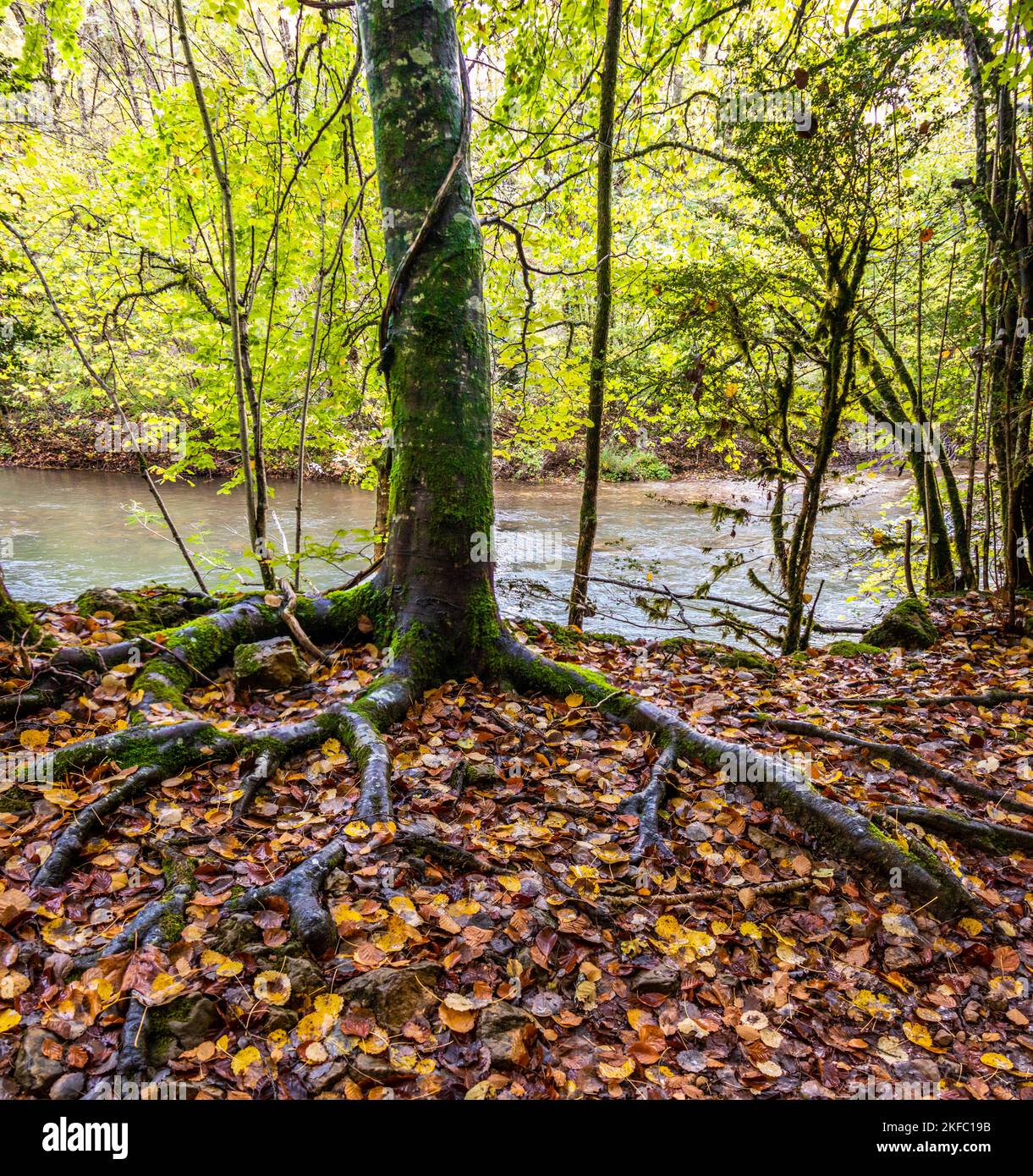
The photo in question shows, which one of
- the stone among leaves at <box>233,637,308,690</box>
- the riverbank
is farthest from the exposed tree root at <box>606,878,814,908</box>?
the riverbank

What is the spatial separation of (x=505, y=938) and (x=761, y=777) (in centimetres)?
151

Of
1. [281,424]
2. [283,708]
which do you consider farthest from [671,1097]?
[281,424]

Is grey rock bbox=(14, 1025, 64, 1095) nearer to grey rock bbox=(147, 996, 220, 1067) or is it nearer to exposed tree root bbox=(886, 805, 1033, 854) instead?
grey rock bbox=(147, 996, 220, 1067)

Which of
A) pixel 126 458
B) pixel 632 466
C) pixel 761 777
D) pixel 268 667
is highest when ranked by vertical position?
pixel 632 466

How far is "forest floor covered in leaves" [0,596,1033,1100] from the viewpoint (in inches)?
66.3

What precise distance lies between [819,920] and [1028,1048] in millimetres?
655

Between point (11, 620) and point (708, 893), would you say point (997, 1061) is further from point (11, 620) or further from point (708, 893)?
point (11, 620)

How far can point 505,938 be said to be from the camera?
207 cm

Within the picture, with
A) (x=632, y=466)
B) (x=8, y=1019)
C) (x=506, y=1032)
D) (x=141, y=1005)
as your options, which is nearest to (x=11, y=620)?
(x=8, y=1019)

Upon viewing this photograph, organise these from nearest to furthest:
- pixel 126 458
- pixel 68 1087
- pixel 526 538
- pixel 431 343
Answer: pixel 68 1087 → pixel 431 343 → pixel 526 538 → pixel 126 458

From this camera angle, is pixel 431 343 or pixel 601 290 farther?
pixel 601 290

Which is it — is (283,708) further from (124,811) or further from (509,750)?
(509,750)

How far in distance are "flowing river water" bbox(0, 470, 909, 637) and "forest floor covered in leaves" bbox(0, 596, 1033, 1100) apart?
390 cm
